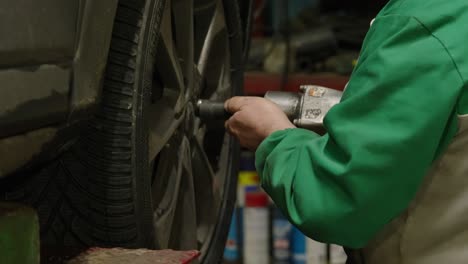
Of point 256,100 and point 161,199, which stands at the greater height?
point 256,100

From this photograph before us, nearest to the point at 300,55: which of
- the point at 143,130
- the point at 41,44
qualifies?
the point at 143,130

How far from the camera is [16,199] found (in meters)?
0.95

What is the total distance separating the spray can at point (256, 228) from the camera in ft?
7.57

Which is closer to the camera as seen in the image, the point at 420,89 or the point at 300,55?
the point at 420,89

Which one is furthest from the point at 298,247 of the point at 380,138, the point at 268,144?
the point at 380,138

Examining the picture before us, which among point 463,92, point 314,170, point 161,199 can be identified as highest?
point 463,92

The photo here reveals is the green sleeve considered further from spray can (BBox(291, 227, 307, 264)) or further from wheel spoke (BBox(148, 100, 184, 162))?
spray can (BBox(291, 227, 307, 264))

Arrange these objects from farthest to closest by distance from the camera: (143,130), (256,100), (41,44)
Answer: (256,100) < (143,130) < (41,44)

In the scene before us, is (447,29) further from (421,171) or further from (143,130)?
(143,130)

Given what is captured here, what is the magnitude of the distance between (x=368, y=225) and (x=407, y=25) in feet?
0.75

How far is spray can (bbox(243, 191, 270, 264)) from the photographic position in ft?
7.57

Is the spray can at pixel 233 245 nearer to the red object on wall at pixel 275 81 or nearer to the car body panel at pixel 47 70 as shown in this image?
the red object on wall at pixel 275 81

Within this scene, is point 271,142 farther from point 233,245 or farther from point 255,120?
point 233,245

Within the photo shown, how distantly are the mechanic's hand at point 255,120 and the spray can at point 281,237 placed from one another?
128cm
